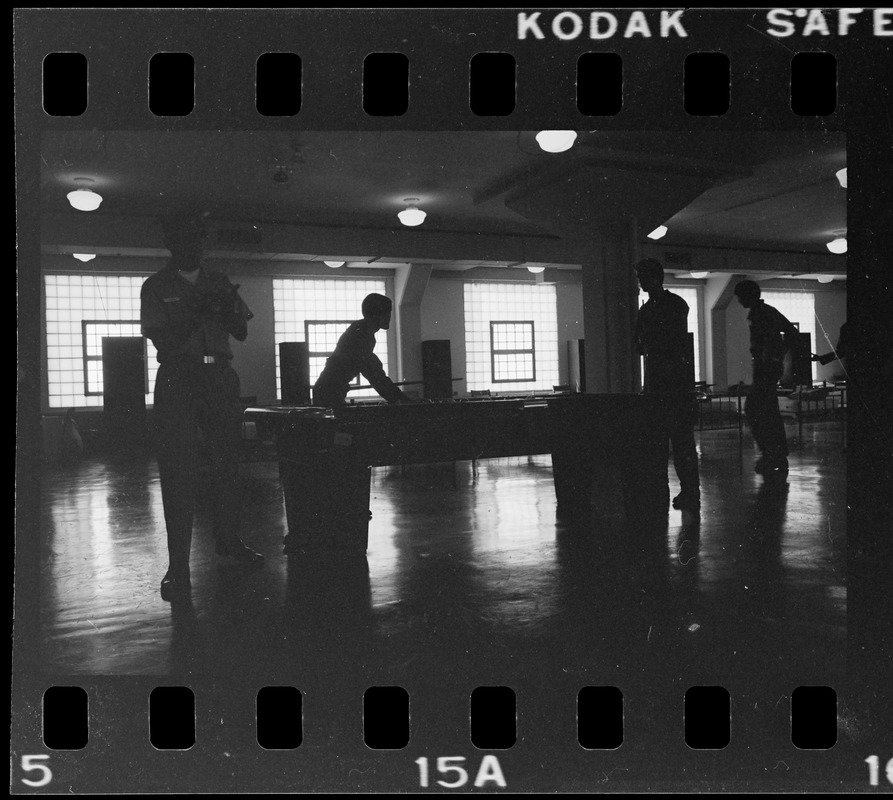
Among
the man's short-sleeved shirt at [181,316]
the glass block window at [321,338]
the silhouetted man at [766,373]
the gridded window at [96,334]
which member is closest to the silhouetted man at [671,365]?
the silhouetted man at [766,373]

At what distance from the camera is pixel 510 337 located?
2.95 m

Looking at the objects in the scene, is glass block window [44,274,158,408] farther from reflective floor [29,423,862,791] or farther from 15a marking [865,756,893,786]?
15a marking [865,756,893,786]

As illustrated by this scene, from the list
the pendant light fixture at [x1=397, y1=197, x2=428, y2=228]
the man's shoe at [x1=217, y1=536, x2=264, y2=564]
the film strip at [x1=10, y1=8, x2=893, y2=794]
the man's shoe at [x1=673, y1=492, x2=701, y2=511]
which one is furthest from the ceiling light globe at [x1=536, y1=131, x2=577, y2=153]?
the man's shoe at [x1=217, y1=536, x2=264, y2=564]

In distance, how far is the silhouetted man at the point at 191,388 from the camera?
96.1 inches

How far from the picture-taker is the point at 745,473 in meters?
2.64

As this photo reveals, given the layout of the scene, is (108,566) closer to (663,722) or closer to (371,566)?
(371,566)

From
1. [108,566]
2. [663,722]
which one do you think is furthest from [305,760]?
[663,722]

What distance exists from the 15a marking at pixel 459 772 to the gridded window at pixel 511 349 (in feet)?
4.63

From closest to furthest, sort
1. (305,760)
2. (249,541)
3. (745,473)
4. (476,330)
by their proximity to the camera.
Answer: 1. (305,760)
2. (249,541)
3. (745,473)
4. (476,330)

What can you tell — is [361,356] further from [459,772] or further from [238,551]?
[459,772]

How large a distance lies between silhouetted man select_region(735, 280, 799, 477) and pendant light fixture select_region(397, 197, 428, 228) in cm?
120

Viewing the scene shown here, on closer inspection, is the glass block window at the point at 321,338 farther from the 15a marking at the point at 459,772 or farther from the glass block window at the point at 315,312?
the 15a marking at the point at 459,772

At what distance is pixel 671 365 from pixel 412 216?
114 cm

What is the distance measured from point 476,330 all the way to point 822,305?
1.25 meters
